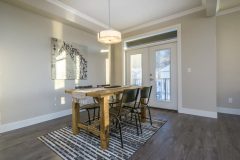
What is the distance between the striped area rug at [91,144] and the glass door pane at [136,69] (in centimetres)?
222

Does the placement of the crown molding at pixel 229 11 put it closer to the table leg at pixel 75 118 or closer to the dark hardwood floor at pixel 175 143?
the dark hardwood floor at pixel 175 143

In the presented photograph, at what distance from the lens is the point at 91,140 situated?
2123mm

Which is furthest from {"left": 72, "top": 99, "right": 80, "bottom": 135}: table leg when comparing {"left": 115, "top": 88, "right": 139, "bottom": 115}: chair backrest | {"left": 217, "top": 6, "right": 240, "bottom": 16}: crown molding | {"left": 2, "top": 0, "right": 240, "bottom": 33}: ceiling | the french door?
{"left": 217, "top": 6, "right": 240, "bottom": 16}: crown molding

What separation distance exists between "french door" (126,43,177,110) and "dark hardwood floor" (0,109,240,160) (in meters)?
1.22

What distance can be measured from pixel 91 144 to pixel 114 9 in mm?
3061

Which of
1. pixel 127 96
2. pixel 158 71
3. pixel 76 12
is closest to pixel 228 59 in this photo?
pixel 158 71

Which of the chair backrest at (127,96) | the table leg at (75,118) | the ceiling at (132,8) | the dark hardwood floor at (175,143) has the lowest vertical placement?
the dark hardwood floor at (175,143)

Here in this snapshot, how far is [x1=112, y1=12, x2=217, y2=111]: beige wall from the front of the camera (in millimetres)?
3160

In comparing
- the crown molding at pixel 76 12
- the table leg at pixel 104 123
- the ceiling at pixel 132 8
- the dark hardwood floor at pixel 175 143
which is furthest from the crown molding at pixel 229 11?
the table leg at pixel 104 123

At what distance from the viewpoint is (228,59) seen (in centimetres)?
341

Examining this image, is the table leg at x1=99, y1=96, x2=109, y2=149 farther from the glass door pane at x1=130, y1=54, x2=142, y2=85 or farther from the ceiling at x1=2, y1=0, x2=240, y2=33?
the glass door pane at x1=130, y1=54, x2=142, y2=85

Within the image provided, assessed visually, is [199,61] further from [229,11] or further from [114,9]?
[114,9]

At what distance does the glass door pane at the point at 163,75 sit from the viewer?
3938 millimetres

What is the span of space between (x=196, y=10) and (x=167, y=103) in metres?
2.55
